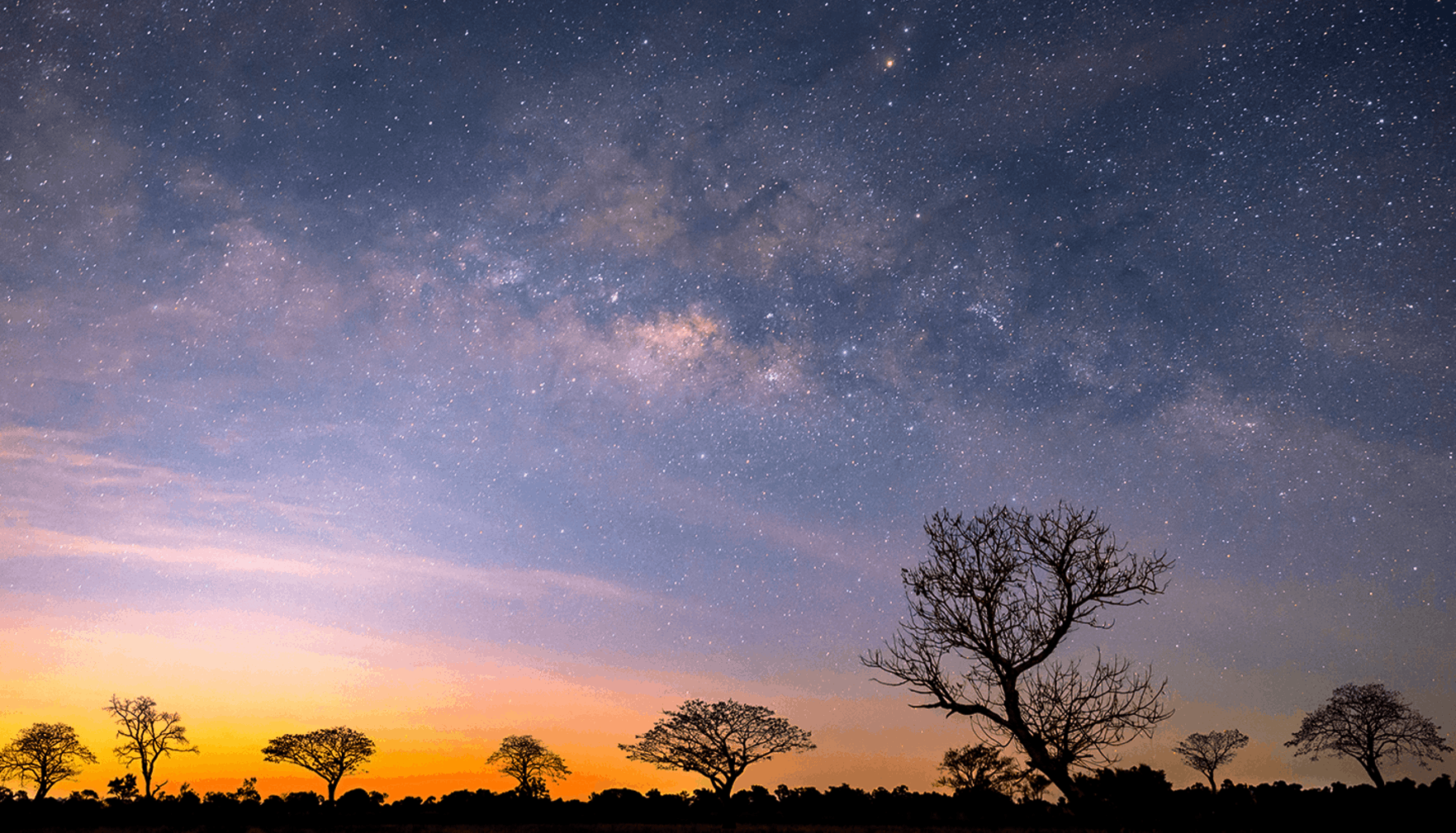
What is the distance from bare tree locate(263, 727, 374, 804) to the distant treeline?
292 inches

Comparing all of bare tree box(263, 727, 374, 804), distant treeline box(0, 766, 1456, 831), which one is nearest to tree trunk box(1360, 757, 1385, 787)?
distant treeline box(0, 766, 1456, 831)

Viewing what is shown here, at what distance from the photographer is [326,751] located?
5584cm

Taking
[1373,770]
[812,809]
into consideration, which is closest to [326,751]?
[812,809]

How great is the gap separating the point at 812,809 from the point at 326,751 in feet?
120

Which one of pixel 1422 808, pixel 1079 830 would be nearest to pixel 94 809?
pixel 1079 830

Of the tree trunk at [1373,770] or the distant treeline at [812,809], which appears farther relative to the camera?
the tree trunk at [1373,770]

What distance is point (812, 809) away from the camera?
4706 cm

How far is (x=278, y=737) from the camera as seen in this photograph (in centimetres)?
5522

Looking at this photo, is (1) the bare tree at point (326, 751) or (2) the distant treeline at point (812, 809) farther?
(1) the bare tree at point (326, 751)

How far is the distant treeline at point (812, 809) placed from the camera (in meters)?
23.6

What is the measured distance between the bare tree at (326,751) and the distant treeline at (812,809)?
7407 mm

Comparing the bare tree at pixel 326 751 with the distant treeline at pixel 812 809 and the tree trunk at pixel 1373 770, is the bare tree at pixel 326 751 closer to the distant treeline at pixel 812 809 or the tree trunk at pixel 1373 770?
the distant treeline at pixel 812 809

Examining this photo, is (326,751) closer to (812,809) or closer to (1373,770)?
(812,809)

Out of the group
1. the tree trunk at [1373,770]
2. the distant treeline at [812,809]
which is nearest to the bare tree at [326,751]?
the distant treeline at [812,809]
